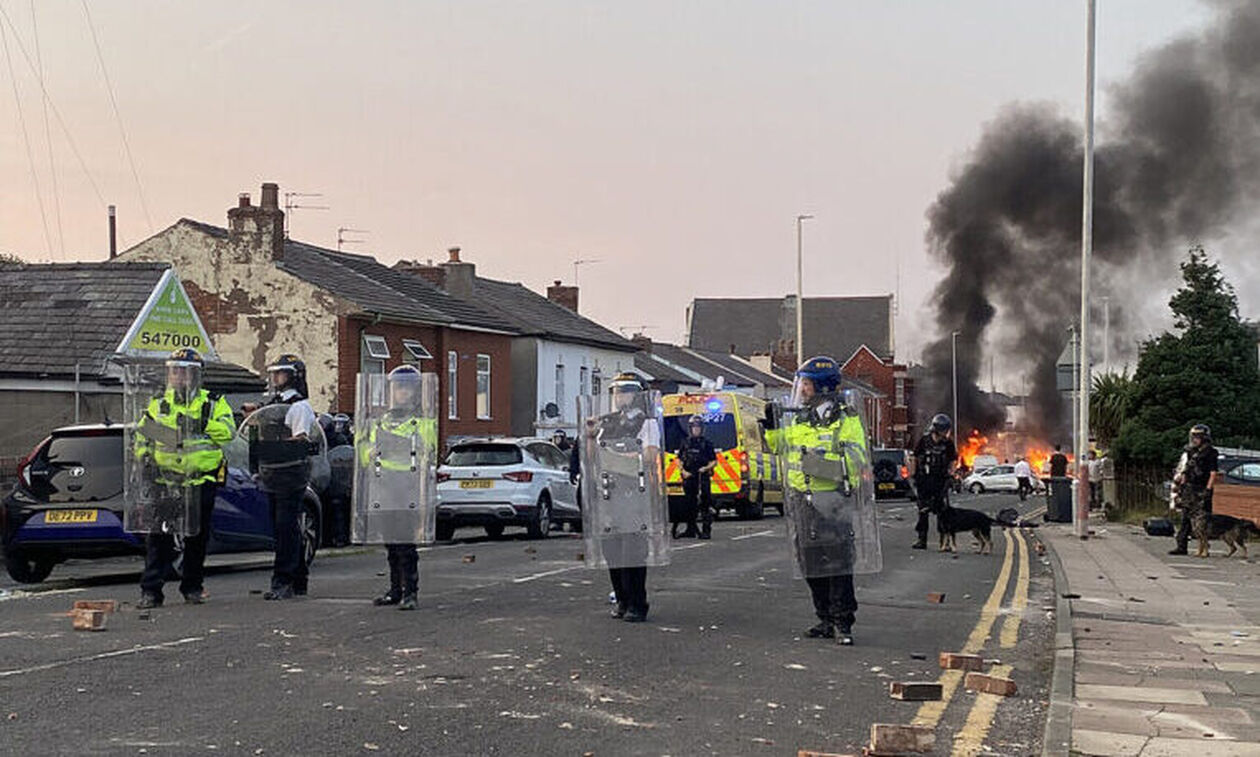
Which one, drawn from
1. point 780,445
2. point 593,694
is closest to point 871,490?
point 780,445

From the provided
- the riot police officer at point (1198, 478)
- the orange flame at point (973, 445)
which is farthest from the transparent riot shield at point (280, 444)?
the orange flame at point (973, 445)

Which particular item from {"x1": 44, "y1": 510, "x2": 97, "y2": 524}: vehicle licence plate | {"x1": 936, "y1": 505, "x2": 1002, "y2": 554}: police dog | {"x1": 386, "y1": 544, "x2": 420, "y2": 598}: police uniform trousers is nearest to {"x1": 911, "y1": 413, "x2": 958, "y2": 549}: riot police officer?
{"x1": 936, "y1": 505, "x2": 1002, "y2": 554}: police dog

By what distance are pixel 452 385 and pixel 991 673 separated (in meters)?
31.1

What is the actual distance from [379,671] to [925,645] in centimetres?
400

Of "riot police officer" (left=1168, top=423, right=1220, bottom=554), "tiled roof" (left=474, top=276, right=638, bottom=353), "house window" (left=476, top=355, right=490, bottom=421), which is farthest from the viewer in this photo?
"tiled roof" (left=474, top=276, right=638, bottom=353)

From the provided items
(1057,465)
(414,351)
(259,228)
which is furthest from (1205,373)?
(259,228)

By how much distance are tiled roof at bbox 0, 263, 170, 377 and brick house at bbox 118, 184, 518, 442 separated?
355 inches

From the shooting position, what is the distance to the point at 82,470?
13.6m

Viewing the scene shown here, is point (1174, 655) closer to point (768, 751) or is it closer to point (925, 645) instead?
point (925, 645)

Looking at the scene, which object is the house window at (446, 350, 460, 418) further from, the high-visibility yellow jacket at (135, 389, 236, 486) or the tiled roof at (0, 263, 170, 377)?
the high-visibility yellow jacket at (135, 389, 236, 486)

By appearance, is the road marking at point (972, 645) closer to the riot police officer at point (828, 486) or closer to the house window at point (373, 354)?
the riot police officer at point (828, 486)

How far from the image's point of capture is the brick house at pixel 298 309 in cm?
3509

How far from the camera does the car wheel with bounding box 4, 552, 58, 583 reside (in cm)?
1369

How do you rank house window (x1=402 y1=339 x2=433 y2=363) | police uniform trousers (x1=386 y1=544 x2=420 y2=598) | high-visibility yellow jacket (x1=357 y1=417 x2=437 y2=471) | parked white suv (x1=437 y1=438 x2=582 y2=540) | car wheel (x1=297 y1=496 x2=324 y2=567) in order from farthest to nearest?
1. house window (x1=402 y1=339 x2=433 y2=363)
2. parked white suv (x1=437 y1=438 x2=582 y2=540)
3. car wheel (x1=297 y1=496 x2=324 y2=567)
4. high-visibility yellow jacket (x1=357 y1=417 x2=437 y2=471)
5. police uniform trousers (x1=386 y1=544 x2=420 y2=598)
